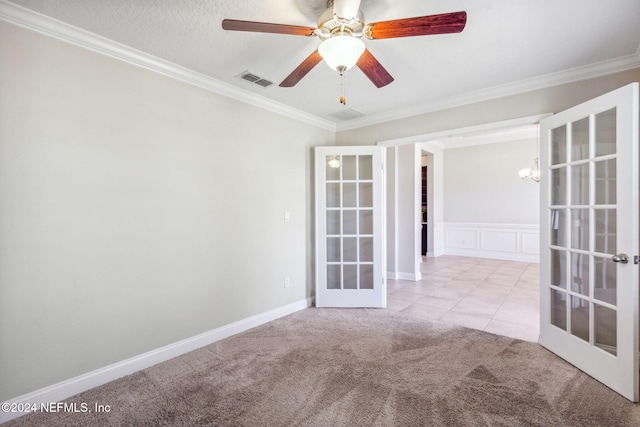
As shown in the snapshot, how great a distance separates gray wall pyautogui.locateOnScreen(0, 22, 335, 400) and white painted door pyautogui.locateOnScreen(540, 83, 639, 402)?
111 inches

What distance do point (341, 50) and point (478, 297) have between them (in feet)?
13.2

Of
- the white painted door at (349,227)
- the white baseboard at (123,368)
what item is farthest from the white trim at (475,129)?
the white baseboard at (123,368)

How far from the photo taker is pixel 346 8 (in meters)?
1.57

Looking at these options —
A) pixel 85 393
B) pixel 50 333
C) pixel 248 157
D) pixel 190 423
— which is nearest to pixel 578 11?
pixel 248 157

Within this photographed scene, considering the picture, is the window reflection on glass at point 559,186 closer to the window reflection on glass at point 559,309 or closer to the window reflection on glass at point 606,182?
the window reflection on glass at point 606,182

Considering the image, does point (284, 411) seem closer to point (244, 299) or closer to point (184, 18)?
point (244, 299)

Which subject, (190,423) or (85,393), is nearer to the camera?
(190,423)

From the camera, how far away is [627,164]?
2.04 metres

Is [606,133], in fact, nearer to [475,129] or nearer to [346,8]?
[475,129]

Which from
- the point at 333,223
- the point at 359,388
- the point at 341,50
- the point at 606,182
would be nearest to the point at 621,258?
the point at 606,182

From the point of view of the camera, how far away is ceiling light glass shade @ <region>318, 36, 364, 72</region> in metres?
1.62

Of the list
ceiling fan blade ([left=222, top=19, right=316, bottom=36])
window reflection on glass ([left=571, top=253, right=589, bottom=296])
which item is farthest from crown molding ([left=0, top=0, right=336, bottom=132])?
window reflection on glass ([left=571, top=253, right=589, bottom=296])

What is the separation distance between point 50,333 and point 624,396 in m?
3.85

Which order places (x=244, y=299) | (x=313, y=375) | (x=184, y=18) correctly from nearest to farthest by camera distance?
(x=184, y=18), (x=313, y=375), (x=244, y=299)
